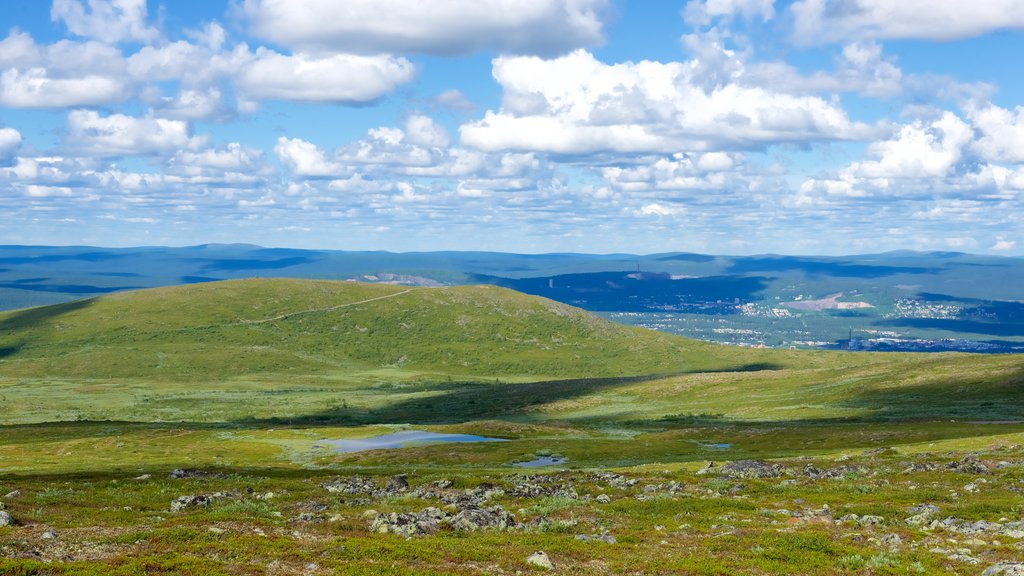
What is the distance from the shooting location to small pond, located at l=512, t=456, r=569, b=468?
87.4 meters

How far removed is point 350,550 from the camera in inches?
1232

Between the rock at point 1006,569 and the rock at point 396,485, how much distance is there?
3620cm

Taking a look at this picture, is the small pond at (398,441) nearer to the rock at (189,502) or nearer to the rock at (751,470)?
the rock at (751,470)

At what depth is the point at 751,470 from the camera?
205ft

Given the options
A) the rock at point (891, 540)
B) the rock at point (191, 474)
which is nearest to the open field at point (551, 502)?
the rock at point (891, 540)

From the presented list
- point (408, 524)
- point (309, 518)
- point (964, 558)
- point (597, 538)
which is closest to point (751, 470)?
point (597, 538)

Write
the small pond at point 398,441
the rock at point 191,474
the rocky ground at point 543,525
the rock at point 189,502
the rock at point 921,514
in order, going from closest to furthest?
the rocky ground at point 543,525 < the rock at point 921,514 < the rock at point 189,502 < the rock at point 191,474 < the small pond at point 398,441

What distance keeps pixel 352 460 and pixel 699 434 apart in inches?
1812

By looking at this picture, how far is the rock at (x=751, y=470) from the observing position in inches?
2371

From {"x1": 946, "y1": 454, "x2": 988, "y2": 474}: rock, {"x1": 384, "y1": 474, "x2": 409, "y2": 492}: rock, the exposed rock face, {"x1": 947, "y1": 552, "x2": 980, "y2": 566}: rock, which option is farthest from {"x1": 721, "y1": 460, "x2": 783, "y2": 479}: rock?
{"x1": 947, "y1": 552, "x2": 980, "y2": 566}: rock

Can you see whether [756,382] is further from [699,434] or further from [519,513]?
[519,513]

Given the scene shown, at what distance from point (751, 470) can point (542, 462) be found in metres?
32.0

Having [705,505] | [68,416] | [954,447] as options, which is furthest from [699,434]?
[68,416]

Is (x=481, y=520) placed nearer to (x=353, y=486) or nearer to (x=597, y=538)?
(x=597, y=538)
